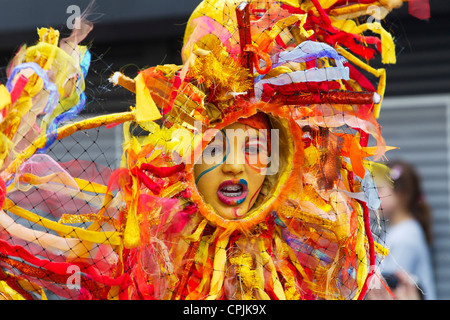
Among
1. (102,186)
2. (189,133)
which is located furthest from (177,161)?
(102,186)

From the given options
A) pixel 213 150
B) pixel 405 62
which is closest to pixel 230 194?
pixel 213 150

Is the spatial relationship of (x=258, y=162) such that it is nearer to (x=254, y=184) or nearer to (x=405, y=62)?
(x=254, y=184)

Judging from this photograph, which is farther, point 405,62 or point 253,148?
point 405,62

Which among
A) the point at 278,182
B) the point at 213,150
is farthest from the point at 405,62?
the point at 213,150

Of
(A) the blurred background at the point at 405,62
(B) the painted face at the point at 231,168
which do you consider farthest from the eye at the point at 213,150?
(A) the blurred background at the point at 405,62

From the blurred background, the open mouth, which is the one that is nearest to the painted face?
the open mouth

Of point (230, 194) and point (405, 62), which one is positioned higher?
point (405, 62)

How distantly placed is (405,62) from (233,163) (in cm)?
249

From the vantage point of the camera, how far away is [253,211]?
1.68 metres

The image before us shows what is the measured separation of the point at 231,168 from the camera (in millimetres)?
1629

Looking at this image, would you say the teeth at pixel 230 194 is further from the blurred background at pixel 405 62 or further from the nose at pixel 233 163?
the blurred background at pixel 405 62

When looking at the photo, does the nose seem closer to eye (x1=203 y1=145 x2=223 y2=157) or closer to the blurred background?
eye (x1=203 y1=145 x2=223 y2=157)

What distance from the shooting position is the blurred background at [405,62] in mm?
3674

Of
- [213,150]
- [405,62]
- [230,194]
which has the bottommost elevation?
[230,194]
